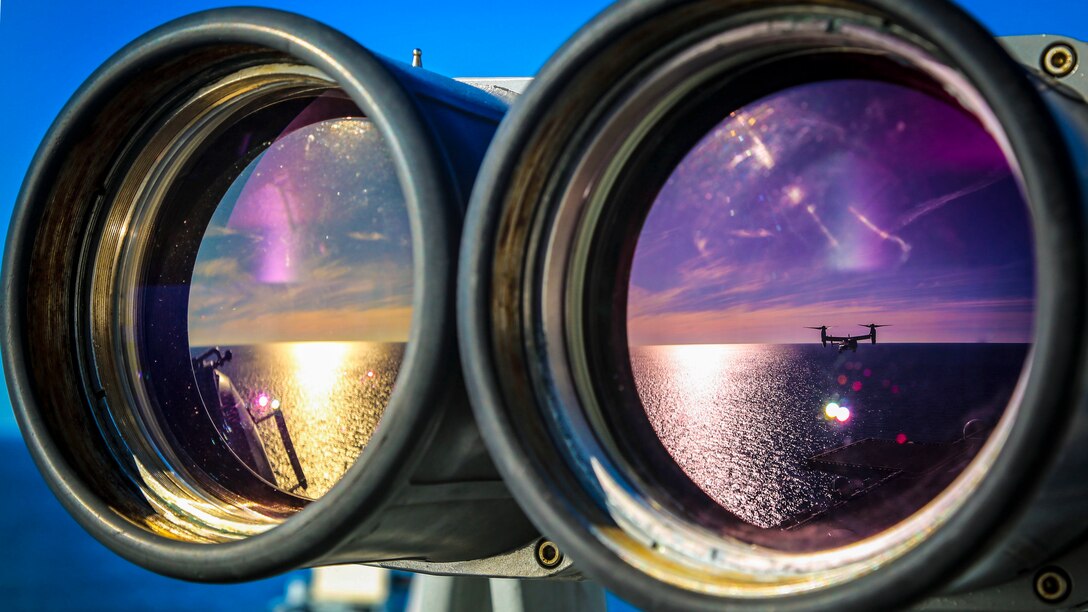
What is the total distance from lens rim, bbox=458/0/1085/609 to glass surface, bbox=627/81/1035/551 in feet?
0.44

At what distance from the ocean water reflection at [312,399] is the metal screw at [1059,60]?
492 mm

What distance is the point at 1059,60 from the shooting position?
2.09ft

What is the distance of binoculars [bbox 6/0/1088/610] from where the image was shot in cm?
55

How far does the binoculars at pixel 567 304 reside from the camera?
0.55 meters

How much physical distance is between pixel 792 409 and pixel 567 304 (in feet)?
0.78

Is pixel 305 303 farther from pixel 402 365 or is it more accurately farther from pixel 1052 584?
pixel 1052 584

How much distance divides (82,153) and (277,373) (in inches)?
9.3

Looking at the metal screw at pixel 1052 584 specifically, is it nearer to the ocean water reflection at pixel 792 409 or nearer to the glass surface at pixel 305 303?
the ocean water reflection at pixel 792 409

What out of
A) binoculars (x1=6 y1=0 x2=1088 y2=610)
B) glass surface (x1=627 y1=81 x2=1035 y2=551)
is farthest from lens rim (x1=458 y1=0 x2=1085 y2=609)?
glass surface (x1=627 y1=81 x2=1035 y2=551)

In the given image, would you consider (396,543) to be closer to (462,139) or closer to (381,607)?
(462,139)

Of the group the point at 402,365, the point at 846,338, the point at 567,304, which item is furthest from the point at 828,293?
the point at 402,365

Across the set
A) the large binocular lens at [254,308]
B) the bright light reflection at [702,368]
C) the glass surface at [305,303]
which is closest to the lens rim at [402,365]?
the large binocular lens at [254,308]

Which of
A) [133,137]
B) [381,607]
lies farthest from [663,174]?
[381,607]

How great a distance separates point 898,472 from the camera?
0.69m
